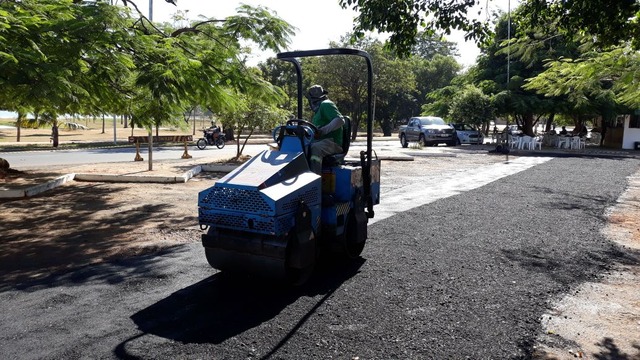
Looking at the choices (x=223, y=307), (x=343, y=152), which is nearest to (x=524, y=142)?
(x=343, y=152)

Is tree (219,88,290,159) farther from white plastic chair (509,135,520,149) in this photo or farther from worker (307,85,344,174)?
white plastic chair (509,135,520,149)

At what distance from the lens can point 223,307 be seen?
15.3 ft

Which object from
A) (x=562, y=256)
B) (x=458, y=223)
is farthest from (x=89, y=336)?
(x=458, y=223)

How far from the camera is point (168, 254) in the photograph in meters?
6.52

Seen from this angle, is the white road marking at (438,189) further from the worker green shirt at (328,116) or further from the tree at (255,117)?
the tree at (255,117)

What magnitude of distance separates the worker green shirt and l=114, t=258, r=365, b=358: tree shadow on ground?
157cm

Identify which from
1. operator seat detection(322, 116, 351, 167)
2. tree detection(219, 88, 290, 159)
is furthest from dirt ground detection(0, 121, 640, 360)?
tree detection(219, 88, 290, 159)

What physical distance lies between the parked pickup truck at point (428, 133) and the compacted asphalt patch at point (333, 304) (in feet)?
78.9

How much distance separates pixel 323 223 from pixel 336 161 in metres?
0.83

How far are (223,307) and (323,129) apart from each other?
2.21m

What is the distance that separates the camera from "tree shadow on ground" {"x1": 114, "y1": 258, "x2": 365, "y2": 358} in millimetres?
4094

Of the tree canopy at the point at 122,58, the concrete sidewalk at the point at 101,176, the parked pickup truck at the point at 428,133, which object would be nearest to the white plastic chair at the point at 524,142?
the parked pickup truck at the point at 428,133

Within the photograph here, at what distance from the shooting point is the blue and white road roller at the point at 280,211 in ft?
15.3

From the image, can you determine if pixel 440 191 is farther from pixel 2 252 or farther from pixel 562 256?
pixel 2 252
